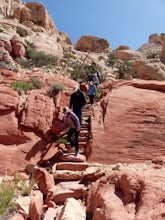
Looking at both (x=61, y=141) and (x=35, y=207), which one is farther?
(x=61, y=141)

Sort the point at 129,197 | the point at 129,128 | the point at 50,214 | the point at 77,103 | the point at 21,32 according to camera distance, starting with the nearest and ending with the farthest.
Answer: the point at 129,197 < the point at 50,214 < the point at 77,103 < the point at 129,128 < the point at 21,32

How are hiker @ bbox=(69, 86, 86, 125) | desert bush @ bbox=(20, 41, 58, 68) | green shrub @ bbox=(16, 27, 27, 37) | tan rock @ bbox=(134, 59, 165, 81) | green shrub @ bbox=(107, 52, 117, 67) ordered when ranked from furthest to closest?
green shrub @ bbox=(107, 52, 117, 67), green shrub @ bbox=(16, 27, 27, 37), tan rock @ bbox=(134, 59, 165, 81), desert bush @ bbox=(20, 41, 58, 68), hiker @ bbox=(69, 86, 86, 125)

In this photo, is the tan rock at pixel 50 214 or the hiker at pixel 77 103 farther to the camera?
the hiker at pixel 77 103

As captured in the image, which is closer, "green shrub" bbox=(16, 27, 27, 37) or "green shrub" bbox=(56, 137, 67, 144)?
"green shrub" bbox=(56, 137, 67, 144)

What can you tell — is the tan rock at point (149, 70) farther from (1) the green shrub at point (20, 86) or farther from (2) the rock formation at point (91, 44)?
(2) the rock formation at point (91, 44)

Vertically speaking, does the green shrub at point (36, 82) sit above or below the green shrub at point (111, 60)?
below

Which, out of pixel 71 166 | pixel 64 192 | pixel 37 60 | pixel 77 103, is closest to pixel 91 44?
pixel 37 60

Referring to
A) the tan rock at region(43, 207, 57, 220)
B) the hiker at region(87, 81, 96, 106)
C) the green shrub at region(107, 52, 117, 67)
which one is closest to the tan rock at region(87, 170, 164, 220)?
the tan rock at region(43, 207, 57, 220)

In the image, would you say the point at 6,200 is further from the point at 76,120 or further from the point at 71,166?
the point at 76,120

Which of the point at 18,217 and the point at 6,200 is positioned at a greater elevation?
the point at 6,200

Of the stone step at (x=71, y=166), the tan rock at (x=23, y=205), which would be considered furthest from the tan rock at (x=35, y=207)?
the stone step at (x=71, y=166)

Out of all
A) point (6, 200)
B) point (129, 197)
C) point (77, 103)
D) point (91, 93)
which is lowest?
point (6, 200)

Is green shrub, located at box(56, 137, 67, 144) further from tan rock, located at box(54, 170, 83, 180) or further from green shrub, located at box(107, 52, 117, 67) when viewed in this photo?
green shrub, located at box(107, 52, 117, 67)

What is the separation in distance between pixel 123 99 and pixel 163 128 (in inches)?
81.4
